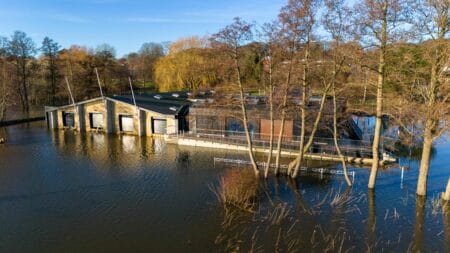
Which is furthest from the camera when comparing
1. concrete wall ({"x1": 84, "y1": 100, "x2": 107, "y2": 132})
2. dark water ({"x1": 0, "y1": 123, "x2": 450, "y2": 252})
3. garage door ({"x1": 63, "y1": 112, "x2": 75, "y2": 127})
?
garage door ({"x1": 63, "y1": 112, "x2": 75, "y2": 127})

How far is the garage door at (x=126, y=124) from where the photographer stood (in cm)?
3166

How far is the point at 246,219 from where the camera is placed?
13.0 metres

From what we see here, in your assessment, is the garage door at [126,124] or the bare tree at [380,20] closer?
the bare tree at [380,20]

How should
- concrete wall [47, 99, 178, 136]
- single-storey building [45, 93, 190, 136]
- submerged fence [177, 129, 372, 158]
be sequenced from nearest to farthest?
1. submerged fence [177, 129, 372, 158]
2. single-storey building [45, 93, 190, 136]
3. concrete wall [47, 99, 178, 136]

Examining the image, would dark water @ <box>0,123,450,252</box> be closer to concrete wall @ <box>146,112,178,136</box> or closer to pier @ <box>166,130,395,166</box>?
pier @ <box>166,130,395,166</box>

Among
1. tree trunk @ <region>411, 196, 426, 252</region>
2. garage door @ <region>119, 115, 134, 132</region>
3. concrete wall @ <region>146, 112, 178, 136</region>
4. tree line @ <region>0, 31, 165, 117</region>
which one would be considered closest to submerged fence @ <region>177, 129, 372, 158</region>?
concrete wall @ <region>146, 112, 178, 136</region>

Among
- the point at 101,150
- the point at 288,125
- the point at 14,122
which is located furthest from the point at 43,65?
the point at 288,125

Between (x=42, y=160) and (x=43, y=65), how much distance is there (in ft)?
113

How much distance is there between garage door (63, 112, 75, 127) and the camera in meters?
34.6

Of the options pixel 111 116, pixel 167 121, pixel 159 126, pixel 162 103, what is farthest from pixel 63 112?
pixel 167 121

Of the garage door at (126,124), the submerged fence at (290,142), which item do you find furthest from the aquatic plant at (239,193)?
the garage door at (126,124)

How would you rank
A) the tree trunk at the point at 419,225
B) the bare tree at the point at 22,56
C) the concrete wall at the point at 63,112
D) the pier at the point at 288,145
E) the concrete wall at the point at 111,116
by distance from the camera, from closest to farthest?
1. the tree trunk at the point at 419,225
2. the pier at the point at 288,145
3. the concrete wall at the point at 111,116
4. the concrete wall at the point at 63,112
5. the bare tree at the point at 22,56

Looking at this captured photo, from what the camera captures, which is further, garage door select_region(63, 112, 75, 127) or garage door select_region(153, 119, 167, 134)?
garage door select_region(63, 112, 75, 127)

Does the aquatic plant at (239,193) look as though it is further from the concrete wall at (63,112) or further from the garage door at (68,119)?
the garage door at (68,119)
